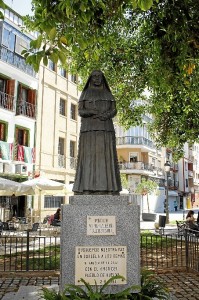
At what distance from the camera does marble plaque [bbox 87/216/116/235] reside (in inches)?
211

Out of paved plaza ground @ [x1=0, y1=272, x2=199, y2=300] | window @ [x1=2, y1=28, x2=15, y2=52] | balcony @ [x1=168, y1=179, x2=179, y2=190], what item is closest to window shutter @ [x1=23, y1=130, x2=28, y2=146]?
window @ [x1=2, y1=28, x2=15, y2=52]

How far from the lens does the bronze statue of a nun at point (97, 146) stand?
18.8 feet

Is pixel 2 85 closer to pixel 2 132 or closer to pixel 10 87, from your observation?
pixel 10 87

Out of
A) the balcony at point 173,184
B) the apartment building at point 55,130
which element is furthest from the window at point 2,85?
the balcony at point 173,184

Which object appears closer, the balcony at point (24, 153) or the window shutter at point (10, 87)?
the balcony at point (24, 153)

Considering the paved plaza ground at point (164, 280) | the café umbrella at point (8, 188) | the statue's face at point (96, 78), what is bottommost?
the paved plaza ground at point (164, 280)

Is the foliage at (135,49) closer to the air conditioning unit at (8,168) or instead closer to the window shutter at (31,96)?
the air conditioning unit at (8,168)

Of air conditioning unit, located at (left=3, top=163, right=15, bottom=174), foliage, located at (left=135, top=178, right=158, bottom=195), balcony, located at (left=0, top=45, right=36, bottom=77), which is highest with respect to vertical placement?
balcony, located at (left=0, top=45, right=36, bottom=77)

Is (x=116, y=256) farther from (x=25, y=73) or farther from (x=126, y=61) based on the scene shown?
(x=25, y=73)

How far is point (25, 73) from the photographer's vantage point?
24.1m

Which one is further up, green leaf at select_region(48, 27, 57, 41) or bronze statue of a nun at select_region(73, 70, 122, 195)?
green leaf at select_region(48, 27, 57, 41)

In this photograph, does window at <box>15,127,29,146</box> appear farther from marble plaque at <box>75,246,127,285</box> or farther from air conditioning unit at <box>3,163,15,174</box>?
marble plaque at <box>75,246,127,285</box>

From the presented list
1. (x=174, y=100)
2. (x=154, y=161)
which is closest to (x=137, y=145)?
(x=154, y=161)

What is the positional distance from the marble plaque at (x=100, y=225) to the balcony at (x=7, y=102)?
59.8 feet
